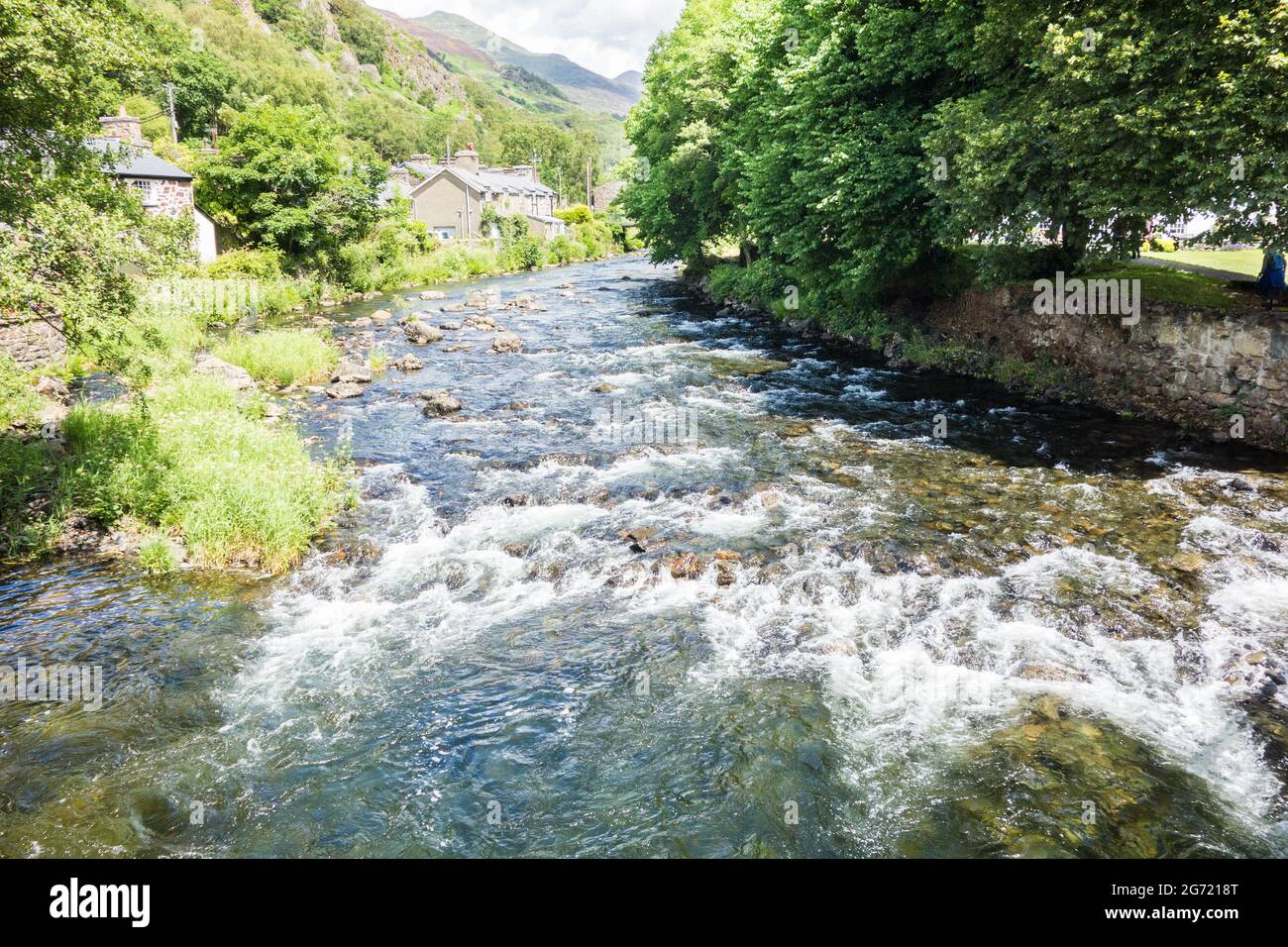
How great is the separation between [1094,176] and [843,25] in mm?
12755

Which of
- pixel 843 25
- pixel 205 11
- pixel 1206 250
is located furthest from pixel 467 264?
pixel 205 11

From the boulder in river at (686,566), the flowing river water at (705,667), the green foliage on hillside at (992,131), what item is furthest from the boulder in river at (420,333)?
the boulder in river at (686,566)

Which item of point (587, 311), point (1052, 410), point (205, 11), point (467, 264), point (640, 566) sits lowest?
point (640, 566)

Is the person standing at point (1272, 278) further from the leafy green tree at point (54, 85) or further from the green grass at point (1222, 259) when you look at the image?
the leafy green tree at point (54, 85)

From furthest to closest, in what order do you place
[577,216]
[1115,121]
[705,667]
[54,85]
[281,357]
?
1. [577,216]
2. [281,357]
3. [1115,121]
4. [54,85]
5. [705,667]

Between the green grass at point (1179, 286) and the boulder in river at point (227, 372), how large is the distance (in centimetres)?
2754

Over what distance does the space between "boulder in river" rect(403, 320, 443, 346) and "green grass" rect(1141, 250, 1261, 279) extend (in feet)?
101

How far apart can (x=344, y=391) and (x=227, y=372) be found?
3.70 metres

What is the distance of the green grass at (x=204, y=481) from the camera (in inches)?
535

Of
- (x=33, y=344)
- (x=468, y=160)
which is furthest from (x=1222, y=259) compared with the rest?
(x=468, y=160)

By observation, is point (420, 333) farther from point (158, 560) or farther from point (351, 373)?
point (158, 560)

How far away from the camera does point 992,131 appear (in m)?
19.1
